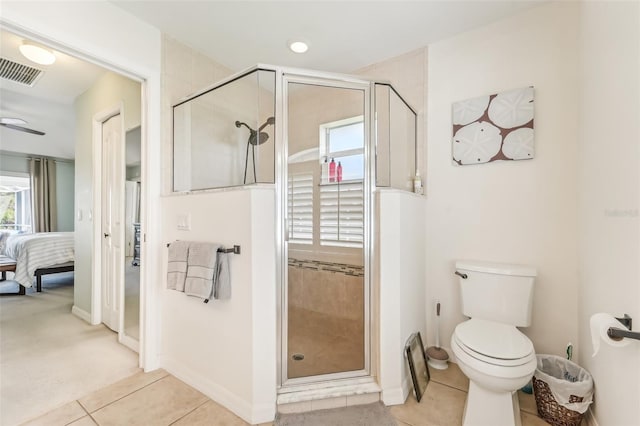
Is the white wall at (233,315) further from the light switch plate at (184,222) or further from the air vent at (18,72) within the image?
the air vent at (18,72)

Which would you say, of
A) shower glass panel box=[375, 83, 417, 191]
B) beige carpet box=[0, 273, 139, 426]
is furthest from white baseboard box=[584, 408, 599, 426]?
beige carpet box=[0, 273, 139, 426]

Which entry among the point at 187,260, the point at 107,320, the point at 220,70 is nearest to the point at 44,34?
the point at 220,70

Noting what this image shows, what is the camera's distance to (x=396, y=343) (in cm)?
168

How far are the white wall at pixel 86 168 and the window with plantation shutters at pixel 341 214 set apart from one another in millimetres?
2147

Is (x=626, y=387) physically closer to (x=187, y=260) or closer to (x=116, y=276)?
(x=187, y=260)

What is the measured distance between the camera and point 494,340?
1451 mm

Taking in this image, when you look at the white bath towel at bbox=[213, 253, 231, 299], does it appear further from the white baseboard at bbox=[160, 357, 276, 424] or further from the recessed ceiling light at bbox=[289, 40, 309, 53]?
the recessed ceiling light at bbox=[289, 40, 309, 53]

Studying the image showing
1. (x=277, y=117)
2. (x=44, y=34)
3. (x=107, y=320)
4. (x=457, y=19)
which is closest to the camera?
(x=44, y=34)

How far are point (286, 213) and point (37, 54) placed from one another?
247 cm

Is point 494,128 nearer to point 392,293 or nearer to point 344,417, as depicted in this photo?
point 392,293

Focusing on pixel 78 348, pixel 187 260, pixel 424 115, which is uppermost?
pixel 424 115

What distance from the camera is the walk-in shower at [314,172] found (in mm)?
1662

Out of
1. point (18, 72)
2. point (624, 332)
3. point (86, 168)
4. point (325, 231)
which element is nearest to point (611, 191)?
point (624, 332)

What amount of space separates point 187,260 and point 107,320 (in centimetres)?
178
